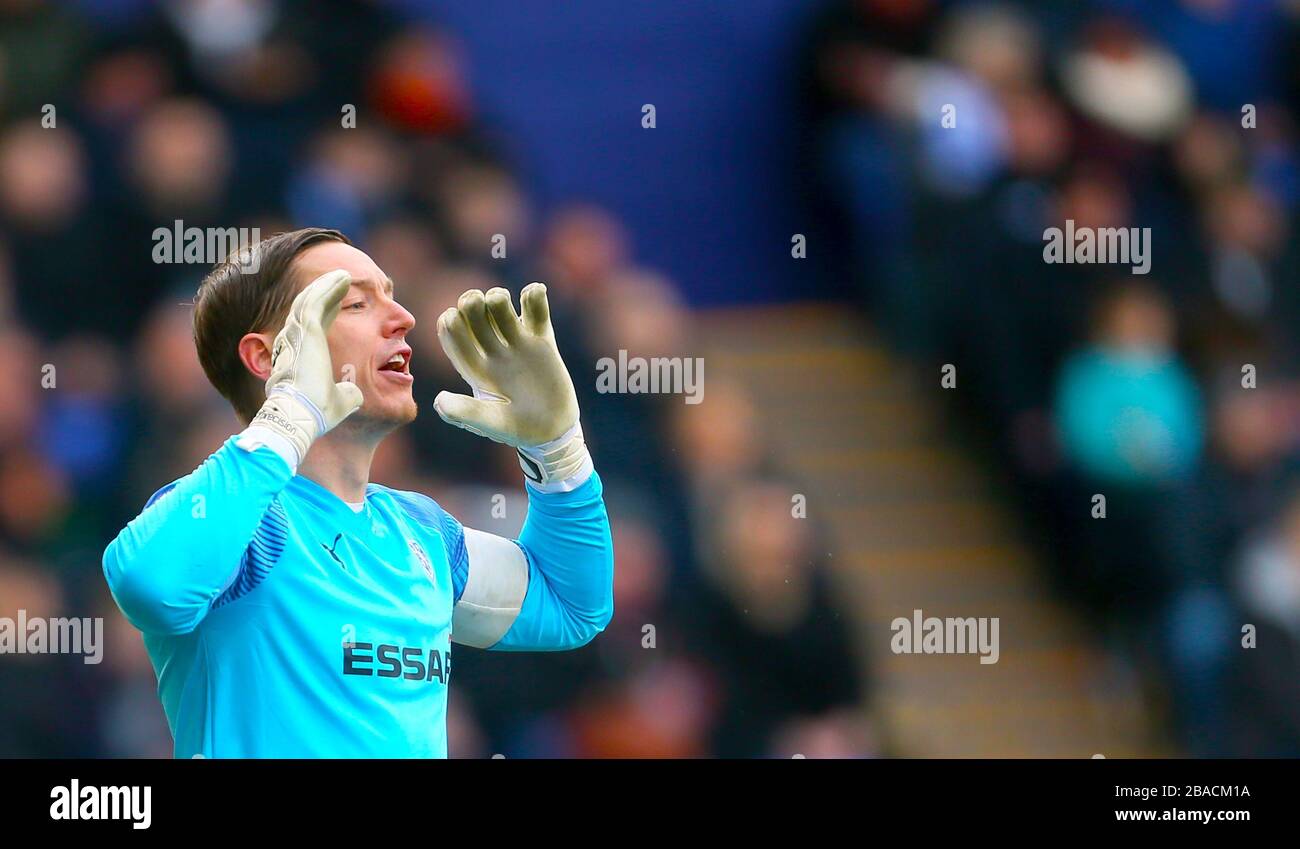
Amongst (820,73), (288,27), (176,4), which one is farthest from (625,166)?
(176,4)

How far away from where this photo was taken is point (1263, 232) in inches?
203

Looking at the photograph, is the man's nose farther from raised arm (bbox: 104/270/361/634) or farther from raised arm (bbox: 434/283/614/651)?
raised arm (bbox: 104/270/361/634)

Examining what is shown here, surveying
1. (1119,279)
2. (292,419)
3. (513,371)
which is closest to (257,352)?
(292,419)

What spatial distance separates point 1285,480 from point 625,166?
7.28 feet

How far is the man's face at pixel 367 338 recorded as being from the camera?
9.75 feet

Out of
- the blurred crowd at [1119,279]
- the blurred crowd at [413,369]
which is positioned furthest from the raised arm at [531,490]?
the blurred crowd at [1119,279]

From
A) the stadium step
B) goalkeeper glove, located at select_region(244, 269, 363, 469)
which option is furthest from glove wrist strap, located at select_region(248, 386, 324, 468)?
the stadium step

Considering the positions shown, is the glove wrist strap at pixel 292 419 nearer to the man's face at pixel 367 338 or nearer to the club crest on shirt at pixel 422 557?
the man's face at pixel 367 338

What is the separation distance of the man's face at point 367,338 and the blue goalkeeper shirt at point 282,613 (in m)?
0.19

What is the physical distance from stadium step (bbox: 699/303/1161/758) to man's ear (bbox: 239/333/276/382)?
2030 mm

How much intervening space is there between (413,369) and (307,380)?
5.78 ft

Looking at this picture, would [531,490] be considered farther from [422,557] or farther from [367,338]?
[367,338]

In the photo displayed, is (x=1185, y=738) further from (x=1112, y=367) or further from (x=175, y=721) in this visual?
(x=175, y=721)

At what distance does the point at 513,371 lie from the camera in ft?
10.1
